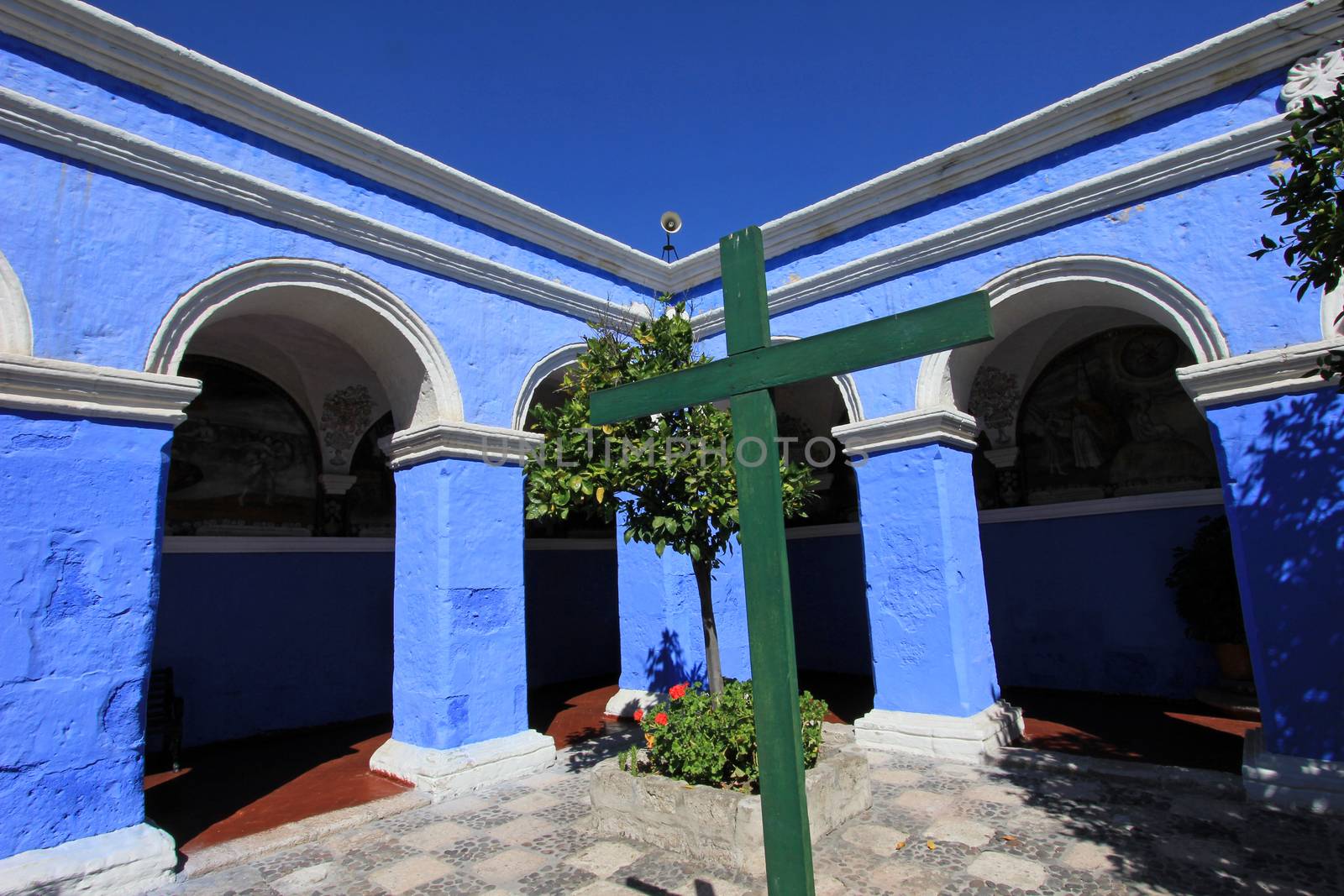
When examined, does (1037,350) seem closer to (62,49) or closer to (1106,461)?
(1106,461)

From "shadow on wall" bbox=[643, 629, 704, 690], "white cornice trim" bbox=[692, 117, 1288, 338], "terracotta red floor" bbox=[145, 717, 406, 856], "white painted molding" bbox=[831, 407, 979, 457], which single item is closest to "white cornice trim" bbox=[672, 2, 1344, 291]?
"white cornice trim" bbox=[692, 117, 1288, 338]

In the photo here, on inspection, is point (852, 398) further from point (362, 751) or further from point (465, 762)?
point (362, 751)

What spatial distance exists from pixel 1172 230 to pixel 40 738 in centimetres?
723

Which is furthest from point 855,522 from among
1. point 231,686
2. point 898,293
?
point 231,686

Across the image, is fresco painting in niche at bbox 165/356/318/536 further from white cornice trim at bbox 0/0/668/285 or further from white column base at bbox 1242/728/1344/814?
white column base at bbox 1242/728/1344/814

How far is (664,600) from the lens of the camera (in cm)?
722

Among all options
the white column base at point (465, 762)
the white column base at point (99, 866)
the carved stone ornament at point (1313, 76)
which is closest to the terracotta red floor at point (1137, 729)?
the white column base at point (465, 762)

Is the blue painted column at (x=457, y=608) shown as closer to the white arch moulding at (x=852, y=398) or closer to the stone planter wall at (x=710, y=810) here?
the stone planter wall at (x=710, y=810)

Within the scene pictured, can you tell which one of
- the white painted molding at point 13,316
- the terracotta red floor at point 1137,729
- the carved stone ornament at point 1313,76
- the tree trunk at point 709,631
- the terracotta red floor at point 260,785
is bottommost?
the terracotta red floor at point 1137,729

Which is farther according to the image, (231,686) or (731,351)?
(231,686)

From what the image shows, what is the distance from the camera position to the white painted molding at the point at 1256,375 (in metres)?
4.50

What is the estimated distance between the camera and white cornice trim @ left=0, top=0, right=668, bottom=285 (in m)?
4.41

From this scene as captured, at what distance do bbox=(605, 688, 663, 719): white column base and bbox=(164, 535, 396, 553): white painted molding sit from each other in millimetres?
2599

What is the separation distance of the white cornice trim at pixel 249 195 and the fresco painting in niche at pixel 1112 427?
4.99 metres
